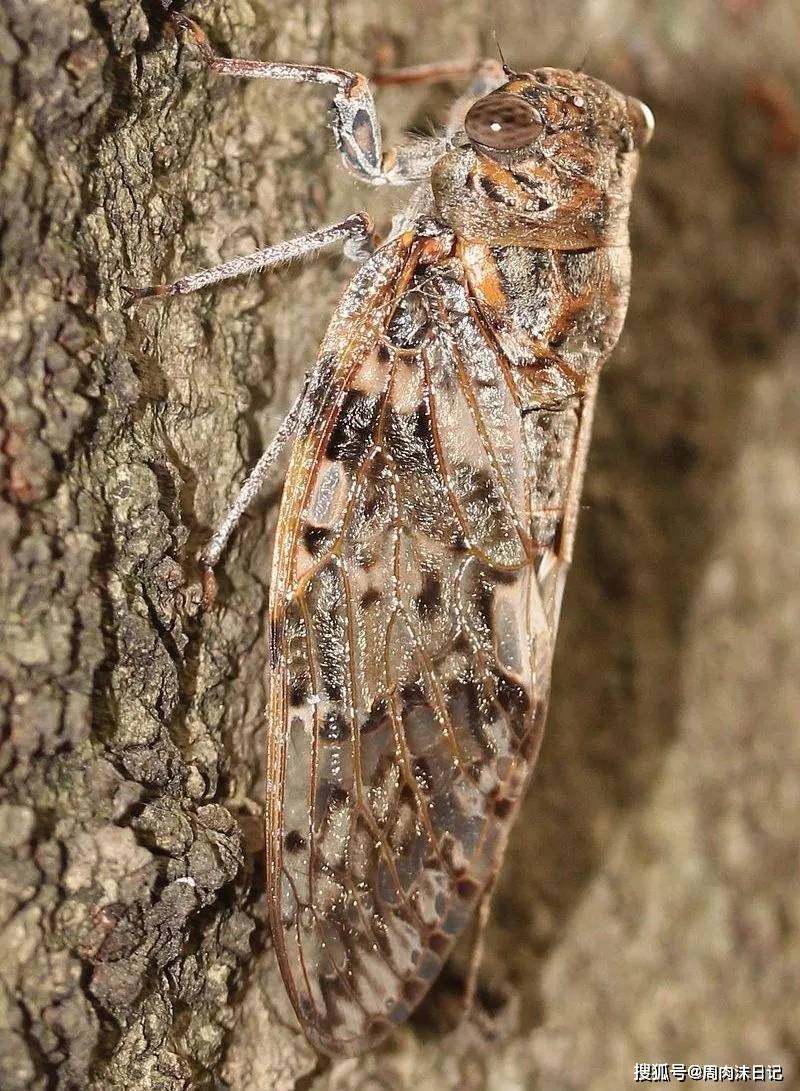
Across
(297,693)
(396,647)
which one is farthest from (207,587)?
(396,647)

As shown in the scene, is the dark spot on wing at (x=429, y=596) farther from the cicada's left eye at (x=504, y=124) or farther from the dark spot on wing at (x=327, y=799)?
the cicada's left eye at (x=504, y=124)

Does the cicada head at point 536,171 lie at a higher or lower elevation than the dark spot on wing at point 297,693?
higher

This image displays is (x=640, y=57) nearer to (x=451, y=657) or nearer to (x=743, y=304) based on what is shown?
(x=743, y=304)

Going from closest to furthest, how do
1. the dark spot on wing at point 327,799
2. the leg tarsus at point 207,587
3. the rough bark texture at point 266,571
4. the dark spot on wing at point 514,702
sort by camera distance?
the rough bark texture at point 266,571 < the dark spot on wing at point 327,799 < the leg tarsus at point 207,587 < the dark spot on wing at point 514,702

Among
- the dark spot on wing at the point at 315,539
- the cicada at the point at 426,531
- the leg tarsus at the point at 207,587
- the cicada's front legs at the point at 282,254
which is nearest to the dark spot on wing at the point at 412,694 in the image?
the cicada at the point at 426,531

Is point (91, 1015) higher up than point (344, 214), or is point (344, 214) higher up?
point (344, 214)

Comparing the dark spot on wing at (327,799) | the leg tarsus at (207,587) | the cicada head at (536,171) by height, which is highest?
the cicada head at (536,171)

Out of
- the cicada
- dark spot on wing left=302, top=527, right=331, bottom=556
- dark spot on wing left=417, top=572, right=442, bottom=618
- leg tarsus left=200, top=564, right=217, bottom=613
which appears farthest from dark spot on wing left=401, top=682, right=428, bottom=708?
leg tarsus left=200, top=564, right=217, bottom=613

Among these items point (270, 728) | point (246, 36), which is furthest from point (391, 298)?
point (270, 728)
